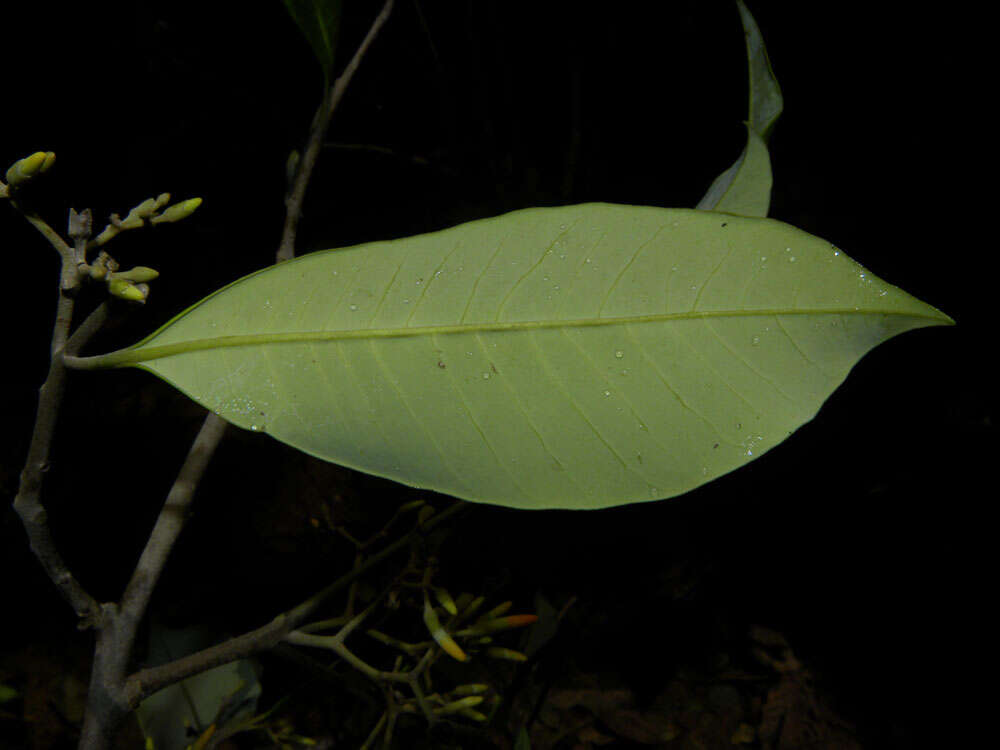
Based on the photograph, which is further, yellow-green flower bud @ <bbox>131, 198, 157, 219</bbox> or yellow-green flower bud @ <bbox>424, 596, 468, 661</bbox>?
yellow-green flower bud @ <bbox>424, 596, 468, 661</bbox>

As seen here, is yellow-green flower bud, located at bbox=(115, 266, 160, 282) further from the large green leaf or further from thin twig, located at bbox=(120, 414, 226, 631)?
thin twig, located at bbox=(120, 414, 226, 631)

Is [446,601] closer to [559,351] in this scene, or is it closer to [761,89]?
[559,351]

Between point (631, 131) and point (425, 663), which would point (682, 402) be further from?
point (631, 131)

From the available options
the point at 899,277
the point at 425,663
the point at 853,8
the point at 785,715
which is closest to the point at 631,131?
the point at 853,8

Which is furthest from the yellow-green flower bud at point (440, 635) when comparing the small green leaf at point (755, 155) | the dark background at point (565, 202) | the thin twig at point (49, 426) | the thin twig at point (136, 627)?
the small green leaf at point (755, 155)

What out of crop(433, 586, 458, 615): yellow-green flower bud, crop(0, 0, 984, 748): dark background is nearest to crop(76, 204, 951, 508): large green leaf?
crop(433, 586, 458, 615): yellow-green flower bud

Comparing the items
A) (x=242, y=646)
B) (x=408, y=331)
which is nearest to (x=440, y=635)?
(x=242, y=646)

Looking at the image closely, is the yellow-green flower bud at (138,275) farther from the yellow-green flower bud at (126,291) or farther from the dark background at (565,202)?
the dark background at (565,202)
